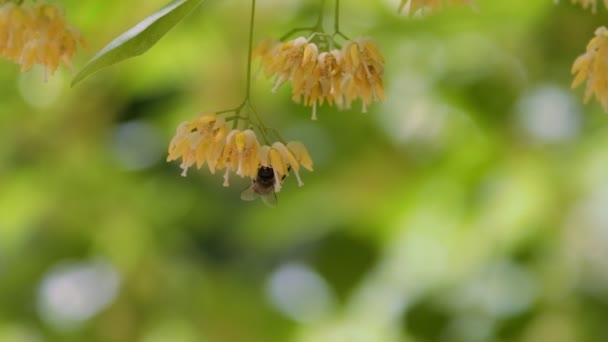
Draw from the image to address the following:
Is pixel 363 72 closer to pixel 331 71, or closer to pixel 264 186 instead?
pixel 331 71

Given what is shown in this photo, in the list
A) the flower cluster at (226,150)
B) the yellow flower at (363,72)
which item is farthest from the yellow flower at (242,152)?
the yellow flower at (363,72)

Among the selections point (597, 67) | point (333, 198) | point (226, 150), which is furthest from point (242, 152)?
point (333, 198)

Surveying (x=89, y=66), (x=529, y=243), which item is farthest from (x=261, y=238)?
(x=89, y=66)

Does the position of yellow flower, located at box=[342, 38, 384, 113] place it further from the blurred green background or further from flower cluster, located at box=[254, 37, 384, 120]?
the blurred green background

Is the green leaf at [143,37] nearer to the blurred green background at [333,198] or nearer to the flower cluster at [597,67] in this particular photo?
the flower cluster at [597,67]

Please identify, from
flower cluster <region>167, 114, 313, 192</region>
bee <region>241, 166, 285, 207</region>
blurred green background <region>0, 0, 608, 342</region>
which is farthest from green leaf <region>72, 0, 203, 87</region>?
blurred green background <region>0, 0, 608, 342</region>
